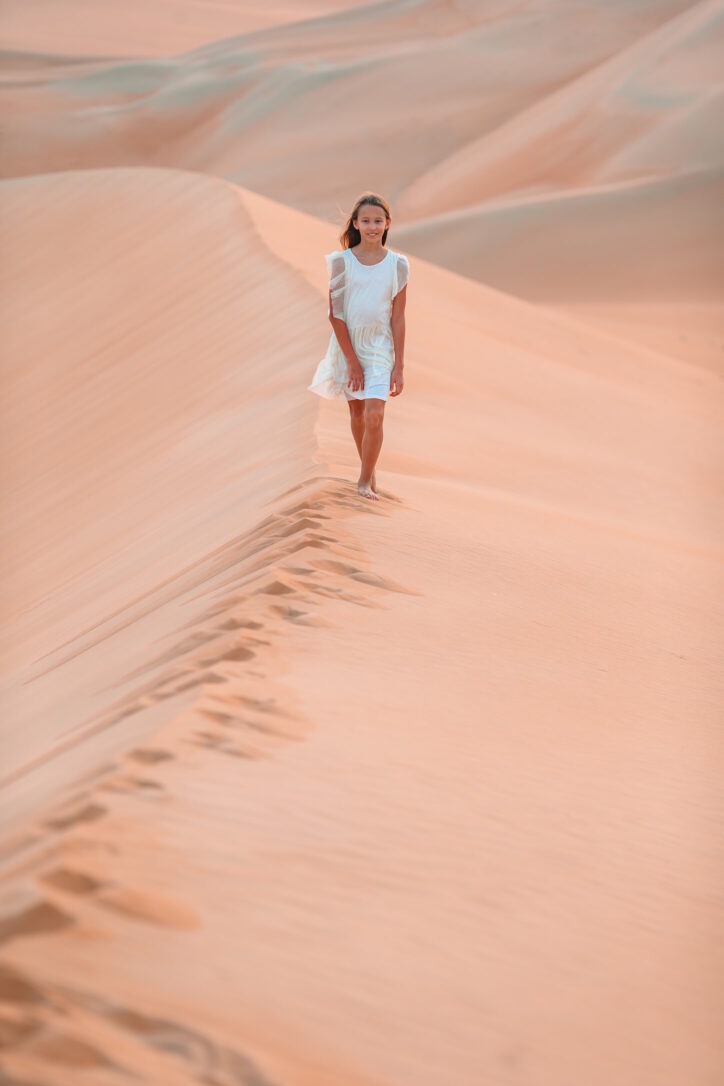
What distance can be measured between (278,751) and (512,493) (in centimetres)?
451

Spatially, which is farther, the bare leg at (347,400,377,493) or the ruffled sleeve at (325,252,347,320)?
the bare leg at (347,400,377,493)

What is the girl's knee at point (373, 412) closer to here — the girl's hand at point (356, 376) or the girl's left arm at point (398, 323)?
the girl's hand at point (356, 376)

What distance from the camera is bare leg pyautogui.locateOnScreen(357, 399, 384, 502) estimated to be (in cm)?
584

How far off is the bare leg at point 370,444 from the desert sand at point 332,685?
0.29 feet

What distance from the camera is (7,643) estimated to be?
282 inches

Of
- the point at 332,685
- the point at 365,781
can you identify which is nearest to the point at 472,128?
the point at 332,685

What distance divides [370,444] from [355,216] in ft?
3.08

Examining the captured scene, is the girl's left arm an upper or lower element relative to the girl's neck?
lower

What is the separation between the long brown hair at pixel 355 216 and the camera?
5707 millimetres

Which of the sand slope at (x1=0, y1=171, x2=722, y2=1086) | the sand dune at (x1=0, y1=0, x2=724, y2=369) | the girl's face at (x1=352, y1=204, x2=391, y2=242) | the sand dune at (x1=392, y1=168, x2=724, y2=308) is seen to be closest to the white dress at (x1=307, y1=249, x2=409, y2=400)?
the girl's face at (x1=352, y1=204, x2=391, y2=242)

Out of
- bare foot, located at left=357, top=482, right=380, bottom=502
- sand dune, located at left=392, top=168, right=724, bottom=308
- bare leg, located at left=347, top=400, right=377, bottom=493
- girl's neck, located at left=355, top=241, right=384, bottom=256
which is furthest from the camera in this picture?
sand dune, located at left=392, top=168, right=724, bottom=308

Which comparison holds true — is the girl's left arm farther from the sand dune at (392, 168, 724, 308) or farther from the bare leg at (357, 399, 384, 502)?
the sand dune at (392, 168, 724, 308)

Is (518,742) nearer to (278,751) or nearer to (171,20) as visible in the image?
(278,751)

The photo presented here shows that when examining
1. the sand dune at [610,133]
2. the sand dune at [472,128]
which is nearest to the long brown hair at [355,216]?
the sand dune at [472,128]
